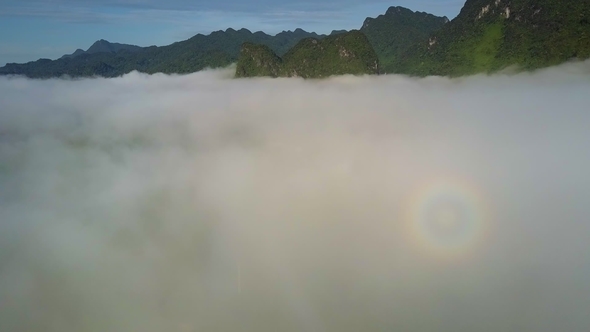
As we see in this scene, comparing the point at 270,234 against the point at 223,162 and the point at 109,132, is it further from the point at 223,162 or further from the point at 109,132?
the point at 109,132

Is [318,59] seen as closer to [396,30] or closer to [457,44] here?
[457,44]

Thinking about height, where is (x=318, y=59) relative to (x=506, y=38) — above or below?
below

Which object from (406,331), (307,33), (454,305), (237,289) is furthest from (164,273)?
(307,33)

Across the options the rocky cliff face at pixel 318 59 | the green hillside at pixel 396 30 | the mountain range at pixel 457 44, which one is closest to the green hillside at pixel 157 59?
the mountain range at pixel 457 44

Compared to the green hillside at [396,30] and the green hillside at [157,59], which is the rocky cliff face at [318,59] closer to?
the green hillside at [396,30]

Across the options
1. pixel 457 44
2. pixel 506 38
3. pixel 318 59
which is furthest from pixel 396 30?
pixel 506 38

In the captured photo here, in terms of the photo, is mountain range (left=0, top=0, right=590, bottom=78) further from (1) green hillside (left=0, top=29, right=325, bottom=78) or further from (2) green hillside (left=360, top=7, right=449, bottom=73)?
(1) green hillside (left=0, top=29, right=325, bottom=78)

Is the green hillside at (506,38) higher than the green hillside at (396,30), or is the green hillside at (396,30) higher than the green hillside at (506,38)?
the green hillside at (396,30)

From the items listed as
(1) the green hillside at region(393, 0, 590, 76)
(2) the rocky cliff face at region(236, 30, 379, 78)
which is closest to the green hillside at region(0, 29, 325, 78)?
(2) the rocky cliff face at region(236, 30, 379, 78)
